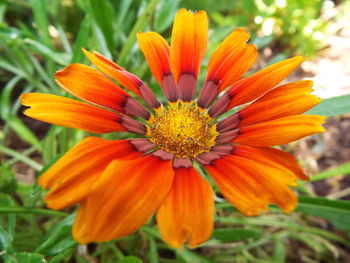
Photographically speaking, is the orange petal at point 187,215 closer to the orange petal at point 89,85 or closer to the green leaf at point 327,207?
the orange petal at point 89,85

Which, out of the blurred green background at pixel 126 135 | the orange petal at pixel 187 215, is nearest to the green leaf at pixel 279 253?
the blurred green background at pixel 126 135

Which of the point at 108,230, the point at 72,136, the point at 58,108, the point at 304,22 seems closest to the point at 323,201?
the point at 108,230

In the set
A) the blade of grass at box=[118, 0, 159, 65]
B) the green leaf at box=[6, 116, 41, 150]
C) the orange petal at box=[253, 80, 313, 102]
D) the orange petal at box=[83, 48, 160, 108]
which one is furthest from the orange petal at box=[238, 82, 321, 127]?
the green leaf at box=[6, 116, 41, 150]

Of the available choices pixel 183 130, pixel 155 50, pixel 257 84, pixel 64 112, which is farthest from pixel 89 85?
pixel 257 84

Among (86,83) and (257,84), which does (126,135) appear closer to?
(86,83)

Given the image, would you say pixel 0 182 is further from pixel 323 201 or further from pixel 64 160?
pixel 323 201

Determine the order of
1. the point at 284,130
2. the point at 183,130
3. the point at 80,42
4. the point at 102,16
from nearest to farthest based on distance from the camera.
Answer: the point at 284,130 → the point at 183,130 → the point at 80,42 → the point at 102,16

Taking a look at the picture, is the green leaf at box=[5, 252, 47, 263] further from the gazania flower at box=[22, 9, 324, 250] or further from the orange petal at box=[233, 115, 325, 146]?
the orange petal at box=[233, 115, 325, 146]
